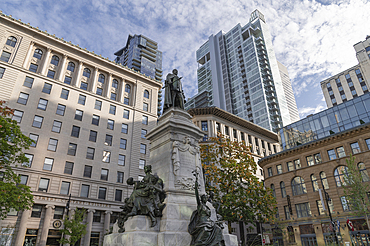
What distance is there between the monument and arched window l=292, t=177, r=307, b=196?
41050mm

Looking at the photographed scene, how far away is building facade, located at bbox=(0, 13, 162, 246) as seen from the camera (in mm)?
38812

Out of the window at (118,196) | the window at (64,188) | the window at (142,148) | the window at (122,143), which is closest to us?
the window at (64,188)

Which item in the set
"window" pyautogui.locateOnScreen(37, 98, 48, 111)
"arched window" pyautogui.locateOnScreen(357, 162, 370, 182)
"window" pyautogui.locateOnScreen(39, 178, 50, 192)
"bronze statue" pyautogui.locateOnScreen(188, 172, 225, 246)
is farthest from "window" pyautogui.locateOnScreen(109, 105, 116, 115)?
"arched window" pyautogui.locateOnScreen(357, 162, 370, 182)

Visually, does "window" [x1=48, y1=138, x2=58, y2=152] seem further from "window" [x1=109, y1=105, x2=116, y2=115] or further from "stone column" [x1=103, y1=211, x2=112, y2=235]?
"stone column" [x1=103, y1=211, x2=112, y2=235]

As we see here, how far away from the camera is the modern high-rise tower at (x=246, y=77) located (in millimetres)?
103125

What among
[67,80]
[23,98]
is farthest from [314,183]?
[23,98]

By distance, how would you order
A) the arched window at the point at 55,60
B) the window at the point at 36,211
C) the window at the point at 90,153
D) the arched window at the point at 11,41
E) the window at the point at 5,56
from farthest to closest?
the arched window at the point at 55,60 < the window at the point at 90,153 < the arched window at the point at 11,41 < the window at the point at 5,56 < the window at the point at 36,211

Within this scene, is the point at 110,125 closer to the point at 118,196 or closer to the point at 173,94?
the point at 118,196

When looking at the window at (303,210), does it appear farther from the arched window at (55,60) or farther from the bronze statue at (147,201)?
the arched window at (55,60)

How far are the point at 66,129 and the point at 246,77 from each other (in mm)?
87164

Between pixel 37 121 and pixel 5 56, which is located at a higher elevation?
pixel 5 56

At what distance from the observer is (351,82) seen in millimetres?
92188

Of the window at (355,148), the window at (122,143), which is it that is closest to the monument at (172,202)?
the window at (122,143)

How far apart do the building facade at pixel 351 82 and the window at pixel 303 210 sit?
53199 millimetres
